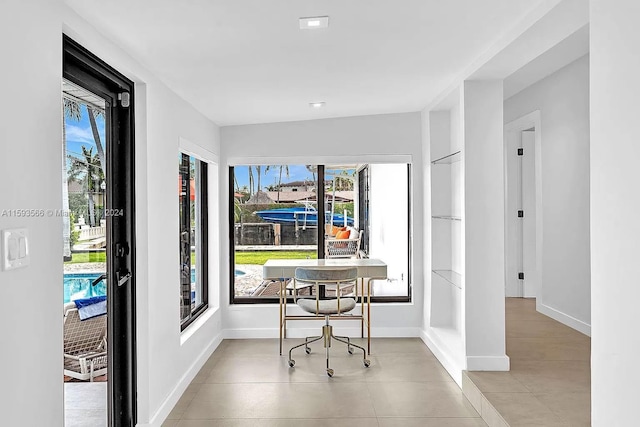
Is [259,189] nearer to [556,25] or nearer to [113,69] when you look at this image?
[113,69]

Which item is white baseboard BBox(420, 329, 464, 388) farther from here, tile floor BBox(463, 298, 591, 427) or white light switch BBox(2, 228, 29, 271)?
white light switch BBox(2, 228, 29, 271)

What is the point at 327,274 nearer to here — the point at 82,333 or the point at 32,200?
the point at 82,333

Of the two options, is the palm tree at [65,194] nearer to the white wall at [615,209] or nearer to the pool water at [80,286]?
the pool water at [80,286]

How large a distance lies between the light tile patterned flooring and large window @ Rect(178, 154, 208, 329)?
0.55 metres

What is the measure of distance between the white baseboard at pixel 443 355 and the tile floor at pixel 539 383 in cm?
23

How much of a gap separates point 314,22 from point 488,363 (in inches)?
106

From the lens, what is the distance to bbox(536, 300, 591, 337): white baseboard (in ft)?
15.7

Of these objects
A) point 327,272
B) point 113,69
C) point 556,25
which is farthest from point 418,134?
point 113,69

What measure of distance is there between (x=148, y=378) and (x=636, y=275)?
2617 mm

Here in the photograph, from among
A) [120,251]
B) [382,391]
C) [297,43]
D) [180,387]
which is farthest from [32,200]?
[382,391]

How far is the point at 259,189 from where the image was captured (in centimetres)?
565

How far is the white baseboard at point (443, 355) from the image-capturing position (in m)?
4.02

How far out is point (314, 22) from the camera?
2.54m

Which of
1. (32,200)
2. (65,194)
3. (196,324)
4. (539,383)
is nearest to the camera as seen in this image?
(32,200)
